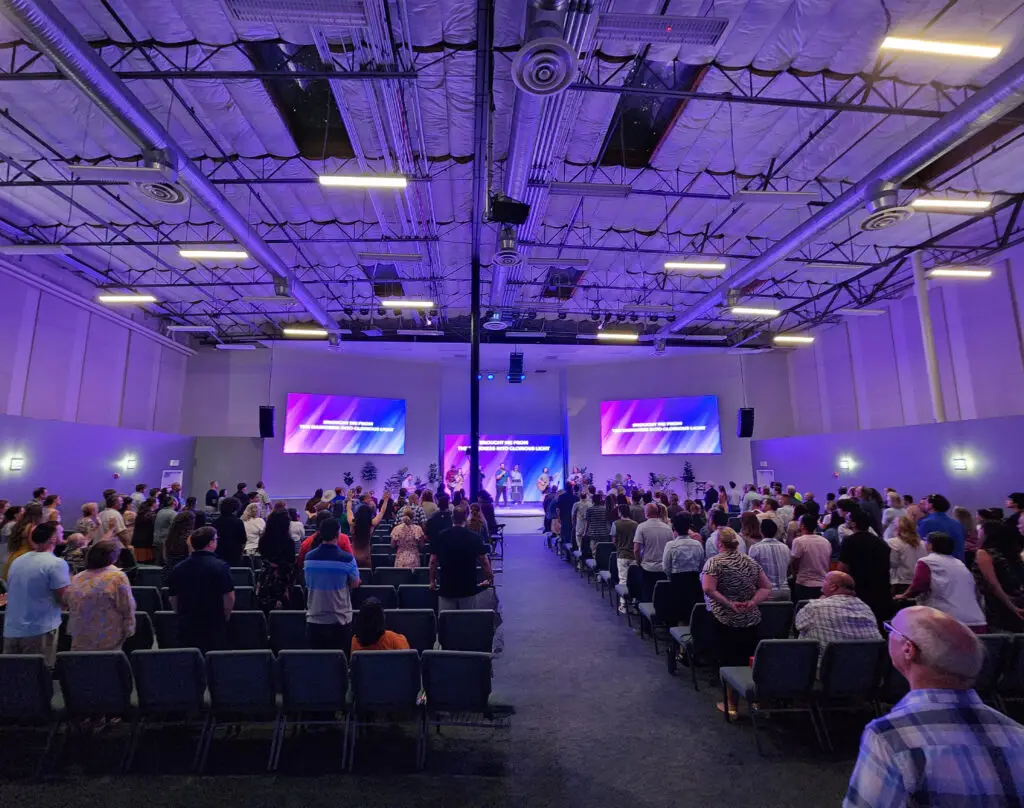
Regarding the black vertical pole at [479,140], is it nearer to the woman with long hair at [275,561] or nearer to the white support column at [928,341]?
the woman with long hair at [275,561]

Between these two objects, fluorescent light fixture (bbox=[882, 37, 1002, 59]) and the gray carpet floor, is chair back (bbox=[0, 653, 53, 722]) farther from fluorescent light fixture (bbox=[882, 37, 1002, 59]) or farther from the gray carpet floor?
fluorescent light fixture (bbox=[882, 37, 1002, 59])

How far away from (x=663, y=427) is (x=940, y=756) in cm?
1672

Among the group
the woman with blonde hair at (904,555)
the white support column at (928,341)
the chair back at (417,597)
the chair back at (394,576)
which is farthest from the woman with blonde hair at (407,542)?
the white support column at (928,341)

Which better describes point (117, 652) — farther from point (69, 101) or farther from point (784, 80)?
point (784, 80)

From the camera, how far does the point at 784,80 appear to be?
6.25 metres

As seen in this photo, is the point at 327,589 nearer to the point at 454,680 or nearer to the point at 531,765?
the point at 454,680

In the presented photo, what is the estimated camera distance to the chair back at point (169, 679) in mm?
3125

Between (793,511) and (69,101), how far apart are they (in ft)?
36.9

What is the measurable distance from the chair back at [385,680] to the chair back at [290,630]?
1.01 m

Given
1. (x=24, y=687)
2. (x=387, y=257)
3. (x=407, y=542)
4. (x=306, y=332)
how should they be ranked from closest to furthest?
(x=24, y=687) < (x=407, y=542) < (x=387, y=257) < (x=306, y=332)

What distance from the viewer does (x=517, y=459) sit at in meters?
19.0

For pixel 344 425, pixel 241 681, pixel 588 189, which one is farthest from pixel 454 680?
pixel 344 425

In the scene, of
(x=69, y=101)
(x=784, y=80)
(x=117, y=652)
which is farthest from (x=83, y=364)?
(x=784, y=80)

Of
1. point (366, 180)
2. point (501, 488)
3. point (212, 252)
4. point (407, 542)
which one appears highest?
point (366, 180)
